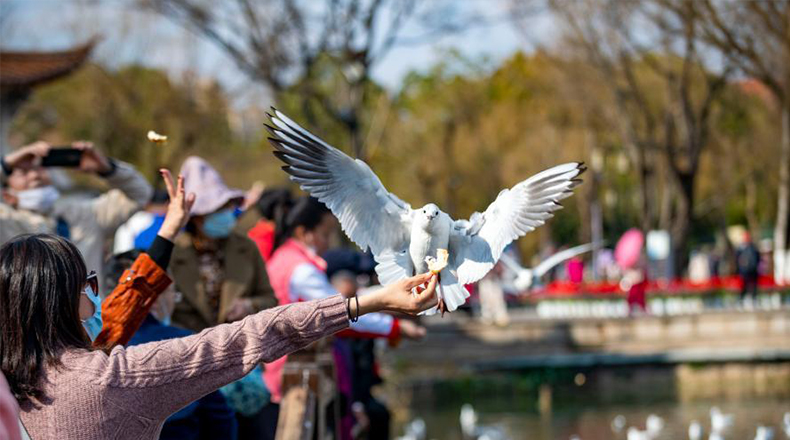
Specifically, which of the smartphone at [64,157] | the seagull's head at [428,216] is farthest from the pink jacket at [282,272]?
the seagull's head at [428,216]

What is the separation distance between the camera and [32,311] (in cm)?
290

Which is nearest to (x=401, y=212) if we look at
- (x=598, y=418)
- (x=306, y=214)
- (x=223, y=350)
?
(x=223, y=350)

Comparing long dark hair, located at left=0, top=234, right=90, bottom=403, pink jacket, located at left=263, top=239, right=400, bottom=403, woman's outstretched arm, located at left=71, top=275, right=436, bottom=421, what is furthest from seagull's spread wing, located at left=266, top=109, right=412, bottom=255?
pink jacket, located at left=263, top=239, right=400, bottom=403

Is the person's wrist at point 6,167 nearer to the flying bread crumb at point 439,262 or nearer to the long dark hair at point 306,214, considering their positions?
the long dark hair at point 306,214

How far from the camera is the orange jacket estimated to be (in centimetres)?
371

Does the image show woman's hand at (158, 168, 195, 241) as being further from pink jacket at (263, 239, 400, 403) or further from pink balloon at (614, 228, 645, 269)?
pink balloon at (614, 228, 645, 269)

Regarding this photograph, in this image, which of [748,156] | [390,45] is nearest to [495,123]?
[748,156]

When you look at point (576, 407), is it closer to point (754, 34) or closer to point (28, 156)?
point (754, 34)

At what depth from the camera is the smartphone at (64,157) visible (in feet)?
17.7

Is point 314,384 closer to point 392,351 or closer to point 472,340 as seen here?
point 392,351

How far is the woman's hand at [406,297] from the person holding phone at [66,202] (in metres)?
2.68

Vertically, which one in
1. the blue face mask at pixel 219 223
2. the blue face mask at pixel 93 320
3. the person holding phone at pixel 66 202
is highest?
the person holding phone at pixel 66 202

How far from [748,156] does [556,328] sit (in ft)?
67.2

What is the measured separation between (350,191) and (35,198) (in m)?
2.58
